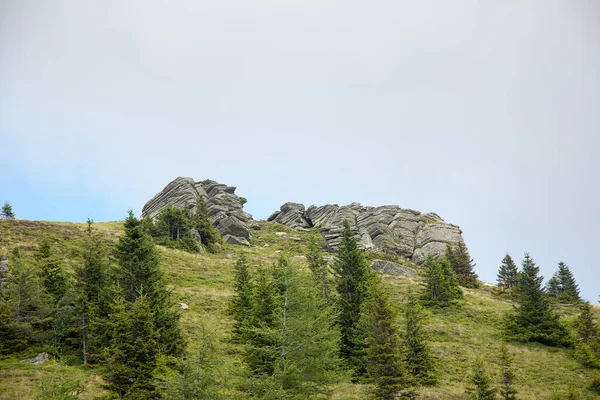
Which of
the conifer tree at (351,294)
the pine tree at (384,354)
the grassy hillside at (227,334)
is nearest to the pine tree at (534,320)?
the grassy hillside at (227,334)

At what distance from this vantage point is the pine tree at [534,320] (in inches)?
1299

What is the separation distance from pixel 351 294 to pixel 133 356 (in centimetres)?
1686

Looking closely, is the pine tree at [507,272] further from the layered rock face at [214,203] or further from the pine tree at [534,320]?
the layered rock face at [214,203]

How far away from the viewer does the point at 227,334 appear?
30469 mm

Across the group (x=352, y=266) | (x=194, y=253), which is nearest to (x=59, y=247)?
(x=194, y=253)

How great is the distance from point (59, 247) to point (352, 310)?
40.3 metres

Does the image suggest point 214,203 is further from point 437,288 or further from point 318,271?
point 437,288

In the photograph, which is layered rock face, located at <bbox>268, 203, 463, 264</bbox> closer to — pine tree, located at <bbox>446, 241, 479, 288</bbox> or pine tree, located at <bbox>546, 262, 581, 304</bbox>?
pine tree, located at <bbox>446, 241, 479, 288</bbox>

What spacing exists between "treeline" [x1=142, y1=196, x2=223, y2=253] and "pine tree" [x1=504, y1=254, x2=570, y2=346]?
51.0 m

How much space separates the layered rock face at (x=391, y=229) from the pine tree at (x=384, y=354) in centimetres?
5501

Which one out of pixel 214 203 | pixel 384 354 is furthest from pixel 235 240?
pixel 384 354

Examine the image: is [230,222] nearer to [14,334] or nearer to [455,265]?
[455,265]

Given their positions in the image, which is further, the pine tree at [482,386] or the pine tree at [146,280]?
the pine tree at [146,280]

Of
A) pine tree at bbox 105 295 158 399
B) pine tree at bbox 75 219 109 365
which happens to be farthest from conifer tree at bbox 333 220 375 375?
pine tree at bbox 75 219 109 365
